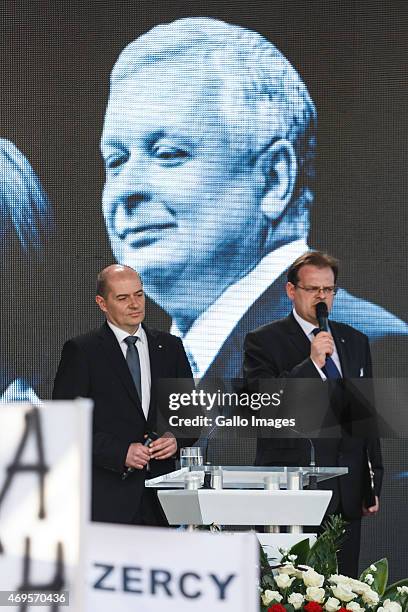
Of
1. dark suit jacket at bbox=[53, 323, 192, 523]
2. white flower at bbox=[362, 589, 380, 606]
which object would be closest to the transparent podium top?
dark suit jacket at bbox=[53, 323, 192, 523]

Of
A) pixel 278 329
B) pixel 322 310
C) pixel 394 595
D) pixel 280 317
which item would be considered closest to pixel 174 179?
pixel 280 317

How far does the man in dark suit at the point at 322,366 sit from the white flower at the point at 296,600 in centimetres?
238

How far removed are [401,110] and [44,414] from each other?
5.34 meters

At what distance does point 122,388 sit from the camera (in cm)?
516

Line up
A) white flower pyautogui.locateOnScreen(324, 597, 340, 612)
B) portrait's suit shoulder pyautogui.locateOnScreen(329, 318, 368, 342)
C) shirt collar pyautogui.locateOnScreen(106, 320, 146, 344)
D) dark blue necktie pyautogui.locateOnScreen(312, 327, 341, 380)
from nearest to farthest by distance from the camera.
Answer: white flower pyautogui.locateOnScreen(324, 597, 340, 612)
shirt collar pyautogui.locateOnScreen(106, 320, 146, 344)
dark blue necktie pyautogui.locateOnScreen(312, 327, 341, 380)
portrait's suit shoulder pyautogui.locateOnScreen(329, 318, 368, 342)

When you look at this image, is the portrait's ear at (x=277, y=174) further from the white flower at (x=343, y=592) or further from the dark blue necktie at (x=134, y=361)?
the white flower at (x=343, y=592)

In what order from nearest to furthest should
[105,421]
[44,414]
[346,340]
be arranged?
1. [44,414]
2. [105,421]
3. [346,340]

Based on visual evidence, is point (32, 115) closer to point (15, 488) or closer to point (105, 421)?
point (105, 421)

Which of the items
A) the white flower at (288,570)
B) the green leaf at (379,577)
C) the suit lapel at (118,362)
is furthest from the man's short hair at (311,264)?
the white flower at (288,570)

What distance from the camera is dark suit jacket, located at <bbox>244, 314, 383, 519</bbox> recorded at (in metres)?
5.14

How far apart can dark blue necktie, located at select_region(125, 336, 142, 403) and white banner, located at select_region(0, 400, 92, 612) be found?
12.2 feet

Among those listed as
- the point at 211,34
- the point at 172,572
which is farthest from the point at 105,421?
the point at 172,572

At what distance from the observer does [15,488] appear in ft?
4.75

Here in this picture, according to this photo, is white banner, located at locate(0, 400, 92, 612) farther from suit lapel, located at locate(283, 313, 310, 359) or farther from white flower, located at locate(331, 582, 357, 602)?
suit lapel, located at locate(283, 313, 310, 359)
